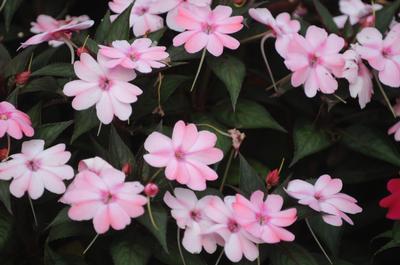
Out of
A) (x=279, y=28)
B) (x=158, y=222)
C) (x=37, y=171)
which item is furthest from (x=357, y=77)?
(x=37, y=171)

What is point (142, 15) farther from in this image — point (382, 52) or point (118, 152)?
point (382, 52)

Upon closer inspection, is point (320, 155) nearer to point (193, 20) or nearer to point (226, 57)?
point (226, 57)

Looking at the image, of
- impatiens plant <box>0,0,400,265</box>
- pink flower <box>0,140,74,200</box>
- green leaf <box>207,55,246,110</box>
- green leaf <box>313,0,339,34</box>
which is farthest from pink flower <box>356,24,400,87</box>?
pink flower <box>0,140,74,200</box>

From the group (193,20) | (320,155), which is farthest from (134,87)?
(320,155)

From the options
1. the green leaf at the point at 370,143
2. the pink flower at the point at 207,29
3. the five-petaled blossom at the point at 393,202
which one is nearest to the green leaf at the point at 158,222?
the pink flower at the point at 207,29

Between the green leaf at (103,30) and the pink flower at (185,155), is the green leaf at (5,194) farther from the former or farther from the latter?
the green leaf at (103,30)

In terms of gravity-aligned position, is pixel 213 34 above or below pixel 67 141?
above
